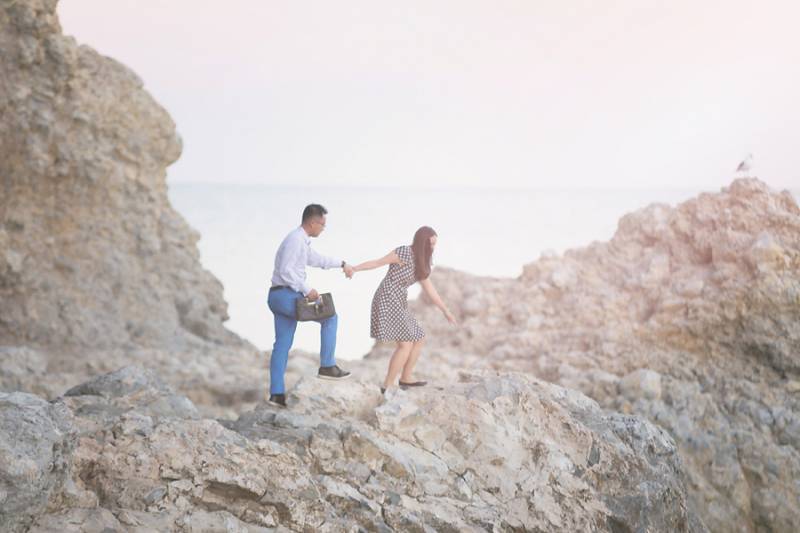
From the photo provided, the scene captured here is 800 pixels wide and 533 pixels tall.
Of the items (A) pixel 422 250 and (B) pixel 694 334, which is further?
(B) pixel 694 334

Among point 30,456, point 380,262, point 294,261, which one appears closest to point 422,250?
point 380,262

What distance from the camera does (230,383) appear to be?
501 inches

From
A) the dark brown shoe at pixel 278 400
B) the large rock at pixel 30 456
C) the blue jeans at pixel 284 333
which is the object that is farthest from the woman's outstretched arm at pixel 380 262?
the large rock at pixel 30 456

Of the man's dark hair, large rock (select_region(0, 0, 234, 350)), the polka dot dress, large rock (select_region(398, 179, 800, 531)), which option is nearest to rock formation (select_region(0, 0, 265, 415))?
large rock (select_region(0, 0, 234, 350))

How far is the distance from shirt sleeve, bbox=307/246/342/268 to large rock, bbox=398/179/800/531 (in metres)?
5.23

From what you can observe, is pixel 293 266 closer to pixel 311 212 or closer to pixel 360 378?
pixel 311 212

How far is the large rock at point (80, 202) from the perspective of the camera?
41.2 ft

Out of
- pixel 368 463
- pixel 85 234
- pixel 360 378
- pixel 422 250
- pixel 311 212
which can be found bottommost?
pixel 360 378

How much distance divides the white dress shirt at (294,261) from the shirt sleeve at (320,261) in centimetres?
5

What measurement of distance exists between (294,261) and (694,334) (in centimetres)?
685

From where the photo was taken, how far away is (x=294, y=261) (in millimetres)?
6395

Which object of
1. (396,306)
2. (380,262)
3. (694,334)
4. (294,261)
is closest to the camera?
(294,261)

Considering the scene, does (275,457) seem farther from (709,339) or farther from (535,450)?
(709,339)

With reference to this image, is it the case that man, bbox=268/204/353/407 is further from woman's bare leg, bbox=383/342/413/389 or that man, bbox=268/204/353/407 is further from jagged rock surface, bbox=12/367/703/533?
woman's bare leg, bbox=383/342/413/389
